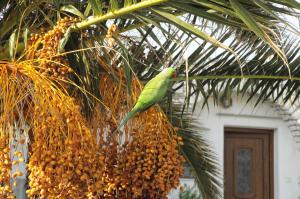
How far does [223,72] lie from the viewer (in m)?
4.13

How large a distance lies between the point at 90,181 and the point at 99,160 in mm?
88

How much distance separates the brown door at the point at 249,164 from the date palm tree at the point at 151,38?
13.8 ft

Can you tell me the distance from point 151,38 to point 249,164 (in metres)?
5.76

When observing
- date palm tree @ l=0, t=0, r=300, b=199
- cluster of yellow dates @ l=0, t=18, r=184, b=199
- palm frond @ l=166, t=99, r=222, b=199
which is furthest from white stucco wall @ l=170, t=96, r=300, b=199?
cluster of yellow dates @ l=0, t=18, r=184, b=199

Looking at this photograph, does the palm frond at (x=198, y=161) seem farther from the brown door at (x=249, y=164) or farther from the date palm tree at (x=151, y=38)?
the brown door at (x=249, y=164)

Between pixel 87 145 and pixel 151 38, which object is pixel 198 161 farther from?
pixel 87 145

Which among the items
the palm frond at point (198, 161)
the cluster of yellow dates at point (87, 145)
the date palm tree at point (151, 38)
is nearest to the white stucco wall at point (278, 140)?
the palm frond at point (198, 161)

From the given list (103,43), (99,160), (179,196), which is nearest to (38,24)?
(103,43)

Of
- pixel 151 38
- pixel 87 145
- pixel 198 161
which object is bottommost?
pixel 87 145

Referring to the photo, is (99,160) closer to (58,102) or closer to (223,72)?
(58,102)

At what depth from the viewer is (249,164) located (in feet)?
28.6

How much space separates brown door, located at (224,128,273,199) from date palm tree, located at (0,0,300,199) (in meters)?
4.21

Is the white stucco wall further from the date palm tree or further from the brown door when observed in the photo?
the date palm tree

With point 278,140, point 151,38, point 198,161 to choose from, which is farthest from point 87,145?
point 278,140
